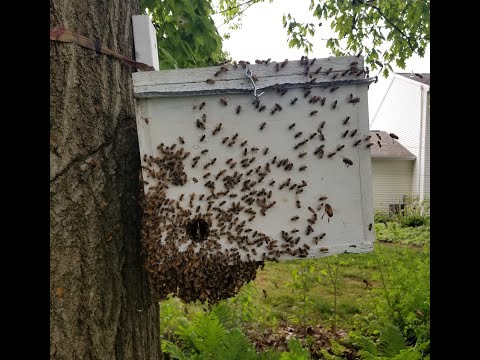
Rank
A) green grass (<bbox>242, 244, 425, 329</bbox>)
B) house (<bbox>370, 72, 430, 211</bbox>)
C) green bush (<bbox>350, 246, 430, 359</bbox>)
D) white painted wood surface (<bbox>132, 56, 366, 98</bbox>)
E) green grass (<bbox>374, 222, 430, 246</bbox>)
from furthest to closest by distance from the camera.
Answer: house (<bbox>370, 72, 430, 211</bbox>) → green grass (<bbox>374, 222, 430, 246</bbox>) → green grass (<bbox>242, 244, 425, 329</bbox>) → green bush (<bbox>350, 246, 430, 359</bbox>) → white painted wood surface (<bbox>132, 56, 366, 98</bbox>)

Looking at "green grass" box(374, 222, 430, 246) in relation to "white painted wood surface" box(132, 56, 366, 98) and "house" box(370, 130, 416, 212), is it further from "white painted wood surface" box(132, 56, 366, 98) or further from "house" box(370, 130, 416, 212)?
"white painted wood surface" box(132, 56, 366, 98)

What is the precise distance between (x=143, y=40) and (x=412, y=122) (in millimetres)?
18517

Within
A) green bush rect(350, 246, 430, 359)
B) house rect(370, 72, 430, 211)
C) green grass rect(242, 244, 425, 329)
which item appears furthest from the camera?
house rect(370, 72, 430, 211)

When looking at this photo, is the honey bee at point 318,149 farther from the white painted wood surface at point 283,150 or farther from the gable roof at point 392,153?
the gable roof at point 392,153

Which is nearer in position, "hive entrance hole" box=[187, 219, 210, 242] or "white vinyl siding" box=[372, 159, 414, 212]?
"hive entrance hole" box=[187, 219, 210, 242]

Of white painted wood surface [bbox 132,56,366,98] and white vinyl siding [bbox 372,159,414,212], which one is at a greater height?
white painted wood surface [bbox 132,56,366,98]

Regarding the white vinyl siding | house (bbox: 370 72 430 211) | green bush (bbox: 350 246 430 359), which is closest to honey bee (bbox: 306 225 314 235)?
green bush (bbox: 350 246 430 359)

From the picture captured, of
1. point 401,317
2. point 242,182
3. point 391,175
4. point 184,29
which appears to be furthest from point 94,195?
point 391,175

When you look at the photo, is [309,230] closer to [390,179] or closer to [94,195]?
[94,195]

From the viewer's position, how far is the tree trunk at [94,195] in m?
1.73

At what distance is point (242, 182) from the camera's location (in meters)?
1.77

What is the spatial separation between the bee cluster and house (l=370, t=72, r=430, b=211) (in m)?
15.9

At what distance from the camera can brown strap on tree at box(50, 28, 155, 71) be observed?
173cm
